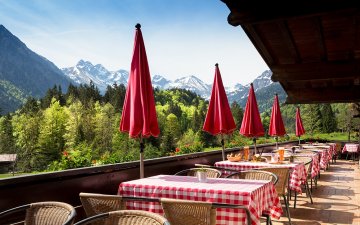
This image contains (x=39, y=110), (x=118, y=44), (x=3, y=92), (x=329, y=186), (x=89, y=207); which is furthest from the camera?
(x=3, y=92)

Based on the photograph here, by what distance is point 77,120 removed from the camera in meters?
75.8

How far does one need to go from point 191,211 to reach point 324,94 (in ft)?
27.1

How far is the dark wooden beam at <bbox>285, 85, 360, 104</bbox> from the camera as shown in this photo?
31.8 feet

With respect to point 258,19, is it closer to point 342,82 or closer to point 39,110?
point 342,82

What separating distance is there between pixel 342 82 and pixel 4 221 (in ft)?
26.7

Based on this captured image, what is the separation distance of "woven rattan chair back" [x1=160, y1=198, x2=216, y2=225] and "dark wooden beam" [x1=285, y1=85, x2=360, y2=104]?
288 inches

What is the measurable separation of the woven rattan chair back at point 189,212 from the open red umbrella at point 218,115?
10.8 ft

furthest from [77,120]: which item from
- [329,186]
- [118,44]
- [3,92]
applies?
[3,92]

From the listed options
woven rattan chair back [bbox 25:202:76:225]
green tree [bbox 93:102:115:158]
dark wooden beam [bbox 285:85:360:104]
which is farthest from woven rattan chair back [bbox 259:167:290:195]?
green tree [bbox 93:102:115:158]

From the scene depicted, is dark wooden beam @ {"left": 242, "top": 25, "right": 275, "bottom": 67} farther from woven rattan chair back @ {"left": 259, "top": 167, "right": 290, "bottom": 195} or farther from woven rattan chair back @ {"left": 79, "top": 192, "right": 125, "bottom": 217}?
woven rattan chair back @ {"left": 79, "top": 192, "right": 125, "bottom": 217}

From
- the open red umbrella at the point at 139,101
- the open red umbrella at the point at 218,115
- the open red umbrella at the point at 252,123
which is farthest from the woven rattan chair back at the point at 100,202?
the open red umbrella at the point at 252,123

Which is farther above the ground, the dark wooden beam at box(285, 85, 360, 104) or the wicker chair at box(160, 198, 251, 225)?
the dark wooden beam at box(285, 85, 360, 104)

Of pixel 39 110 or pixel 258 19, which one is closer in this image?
pixel 258 19

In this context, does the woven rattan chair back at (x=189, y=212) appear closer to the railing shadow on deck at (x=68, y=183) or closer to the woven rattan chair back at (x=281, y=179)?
the railing shadow on deck at (x=68, y=183)
